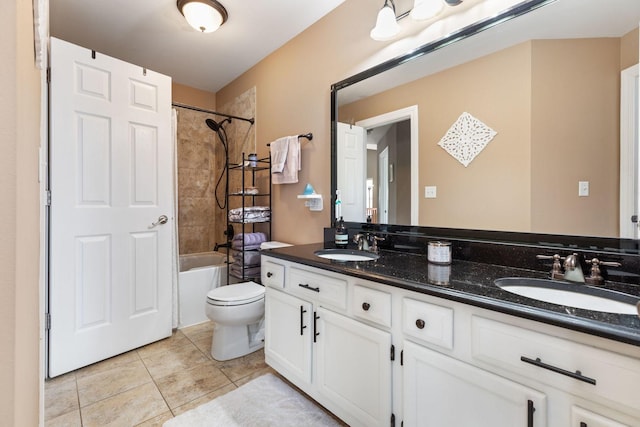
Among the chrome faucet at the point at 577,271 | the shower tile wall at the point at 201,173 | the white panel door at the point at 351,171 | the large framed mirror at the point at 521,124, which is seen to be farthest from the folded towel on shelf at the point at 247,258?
the chrome faucet at the point at 577,271

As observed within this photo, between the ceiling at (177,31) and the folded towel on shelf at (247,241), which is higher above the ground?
the ceiling at (177,31)

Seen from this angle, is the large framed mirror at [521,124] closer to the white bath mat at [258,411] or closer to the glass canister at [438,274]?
the glass canister at [438,274]

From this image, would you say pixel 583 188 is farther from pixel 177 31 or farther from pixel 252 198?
pixel 177 31

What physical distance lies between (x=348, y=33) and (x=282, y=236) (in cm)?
170

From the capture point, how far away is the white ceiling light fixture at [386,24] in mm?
1610

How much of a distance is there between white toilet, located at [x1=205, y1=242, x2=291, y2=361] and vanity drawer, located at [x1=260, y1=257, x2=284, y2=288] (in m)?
0.36

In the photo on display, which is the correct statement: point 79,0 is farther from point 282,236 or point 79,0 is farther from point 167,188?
point 282,236

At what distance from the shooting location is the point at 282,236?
264 centimetres

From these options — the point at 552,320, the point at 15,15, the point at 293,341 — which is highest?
the point at 15,15

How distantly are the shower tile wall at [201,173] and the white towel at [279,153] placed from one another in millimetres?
745

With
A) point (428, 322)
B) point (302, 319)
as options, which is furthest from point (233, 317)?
point (428, 322)

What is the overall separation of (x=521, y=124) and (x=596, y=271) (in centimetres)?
64

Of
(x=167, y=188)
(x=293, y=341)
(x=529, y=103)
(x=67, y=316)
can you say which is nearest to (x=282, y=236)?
(x=167, y=188)

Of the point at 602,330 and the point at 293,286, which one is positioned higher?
the point at 602,330
